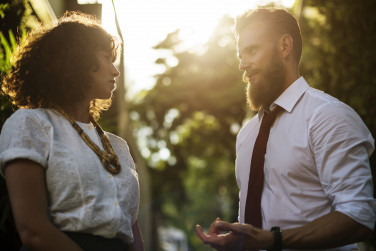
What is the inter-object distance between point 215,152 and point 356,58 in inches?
490

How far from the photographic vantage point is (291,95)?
3.12 metres

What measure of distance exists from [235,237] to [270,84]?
3.86 ft

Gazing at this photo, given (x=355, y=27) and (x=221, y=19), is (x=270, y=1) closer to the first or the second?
A: (x=355, y=27)

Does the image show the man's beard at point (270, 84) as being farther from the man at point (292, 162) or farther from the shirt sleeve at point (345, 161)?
the shirt sleeve at point (345, 161)

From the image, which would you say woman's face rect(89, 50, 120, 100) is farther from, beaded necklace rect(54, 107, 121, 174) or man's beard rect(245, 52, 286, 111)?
man's beard rect(245, 52, 286, 111)

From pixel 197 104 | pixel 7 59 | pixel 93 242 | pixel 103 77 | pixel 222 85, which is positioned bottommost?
pixel 197 104

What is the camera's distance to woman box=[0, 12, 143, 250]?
2.06 metres

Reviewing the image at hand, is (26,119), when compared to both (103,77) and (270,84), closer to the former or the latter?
(103,77)

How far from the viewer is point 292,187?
2.79m

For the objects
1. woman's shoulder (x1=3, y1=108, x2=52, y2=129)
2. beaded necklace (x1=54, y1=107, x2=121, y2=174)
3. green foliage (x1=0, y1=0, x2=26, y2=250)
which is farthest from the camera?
green foliage (x1=0, y1=0, x2=26, y2=250)

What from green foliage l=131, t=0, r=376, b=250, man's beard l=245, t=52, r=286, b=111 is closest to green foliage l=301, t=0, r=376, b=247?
green foliage l=131, t=0, r=376, b=250

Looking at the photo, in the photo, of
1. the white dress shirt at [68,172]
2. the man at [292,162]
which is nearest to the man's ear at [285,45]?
the man at [292,162]

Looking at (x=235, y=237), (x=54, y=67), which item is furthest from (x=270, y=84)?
(x=54, y=67)

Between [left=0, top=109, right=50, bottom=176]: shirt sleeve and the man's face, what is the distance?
5.13 feet
